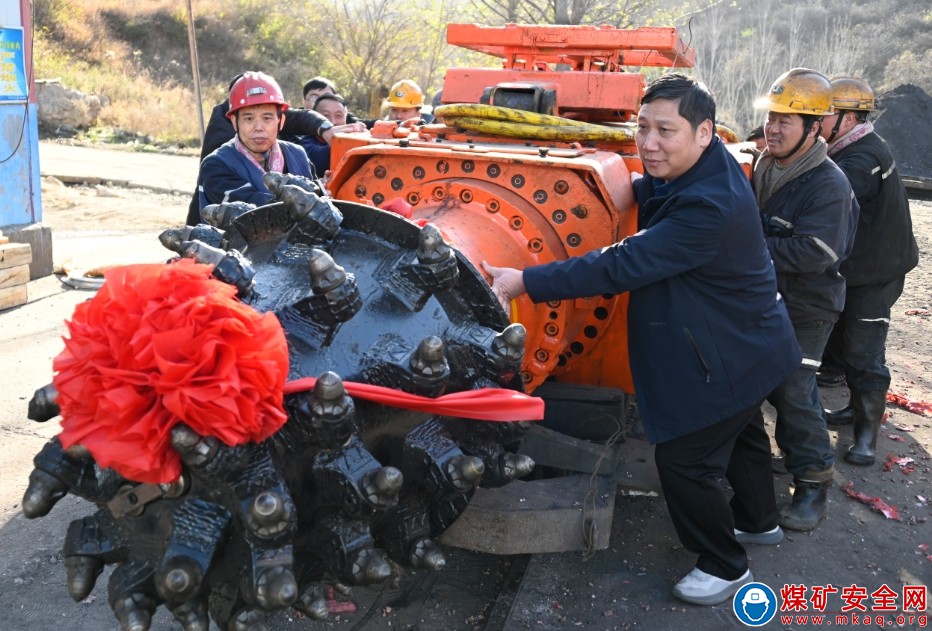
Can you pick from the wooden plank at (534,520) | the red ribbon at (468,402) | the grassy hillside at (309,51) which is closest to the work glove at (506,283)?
the red ribbon at (468,402)

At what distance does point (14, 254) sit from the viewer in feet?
20.8

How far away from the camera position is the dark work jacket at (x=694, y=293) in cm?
266

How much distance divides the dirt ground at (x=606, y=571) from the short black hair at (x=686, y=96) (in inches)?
70.6

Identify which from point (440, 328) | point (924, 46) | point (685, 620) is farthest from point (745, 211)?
point (924, 46)

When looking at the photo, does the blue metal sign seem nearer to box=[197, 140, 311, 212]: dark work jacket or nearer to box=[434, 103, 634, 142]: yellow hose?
box=[197, 140, 311, 212]: dark work jacket

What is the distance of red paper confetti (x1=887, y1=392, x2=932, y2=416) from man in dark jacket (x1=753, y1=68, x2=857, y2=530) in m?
1.88

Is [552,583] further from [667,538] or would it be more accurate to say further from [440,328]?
[440,328]

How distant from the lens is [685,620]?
10.0 feet

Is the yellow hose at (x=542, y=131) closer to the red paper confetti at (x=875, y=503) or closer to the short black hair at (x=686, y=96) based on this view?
the short black hair at (x=686, y=96)

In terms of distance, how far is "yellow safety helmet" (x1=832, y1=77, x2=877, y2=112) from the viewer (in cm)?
462

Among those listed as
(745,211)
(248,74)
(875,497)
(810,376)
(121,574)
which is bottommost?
(875,497)

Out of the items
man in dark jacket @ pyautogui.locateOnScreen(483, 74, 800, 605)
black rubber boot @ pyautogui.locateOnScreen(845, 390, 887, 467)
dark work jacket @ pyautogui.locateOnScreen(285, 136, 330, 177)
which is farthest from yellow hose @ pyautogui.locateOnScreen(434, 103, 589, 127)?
black rubber boot @ pyautogui.locateOnScreen(845, 390, 887, 467)

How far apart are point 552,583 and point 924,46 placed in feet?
113

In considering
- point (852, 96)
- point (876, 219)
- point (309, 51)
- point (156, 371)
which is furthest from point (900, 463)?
point (309, 51)
